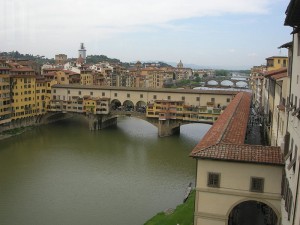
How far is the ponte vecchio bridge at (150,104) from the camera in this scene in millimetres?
35188

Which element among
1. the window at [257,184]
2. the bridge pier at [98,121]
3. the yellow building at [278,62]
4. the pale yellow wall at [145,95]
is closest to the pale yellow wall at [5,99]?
the pale yellow wall at [145,95]

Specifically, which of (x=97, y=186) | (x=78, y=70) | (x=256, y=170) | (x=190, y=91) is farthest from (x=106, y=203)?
(x=78, y=70)

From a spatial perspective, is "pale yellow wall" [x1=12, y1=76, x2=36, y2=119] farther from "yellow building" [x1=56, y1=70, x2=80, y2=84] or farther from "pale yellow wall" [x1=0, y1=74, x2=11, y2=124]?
"yellow building" [x1=56, y1=70, x2=80, y2=84]

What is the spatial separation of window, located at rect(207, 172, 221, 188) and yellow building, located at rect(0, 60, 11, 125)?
91.1ft

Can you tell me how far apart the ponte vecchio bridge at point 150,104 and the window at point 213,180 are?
23329 mm

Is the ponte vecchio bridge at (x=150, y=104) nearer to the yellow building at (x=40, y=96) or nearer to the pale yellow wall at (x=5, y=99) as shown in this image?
the yellow building at (x=40, y=96)

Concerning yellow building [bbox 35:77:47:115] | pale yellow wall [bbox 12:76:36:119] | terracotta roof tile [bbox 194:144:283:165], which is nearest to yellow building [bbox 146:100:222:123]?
yellow building [bbox 35:77:47:115]

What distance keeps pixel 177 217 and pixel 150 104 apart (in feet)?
70.4

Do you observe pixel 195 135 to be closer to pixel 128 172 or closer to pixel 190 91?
pixel 190 91

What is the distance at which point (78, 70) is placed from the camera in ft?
183

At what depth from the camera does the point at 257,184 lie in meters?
11.1

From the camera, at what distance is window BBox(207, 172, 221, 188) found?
449 inches

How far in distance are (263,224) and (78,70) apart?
46.1 meters

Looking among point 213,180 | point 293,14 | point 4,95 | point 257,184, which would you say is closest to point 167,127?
point 4,95
